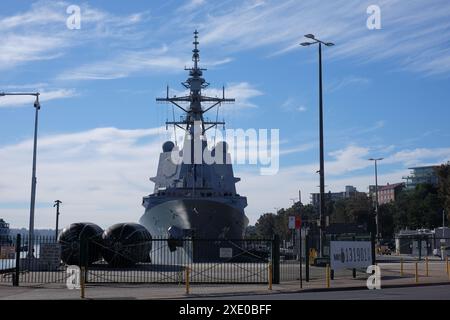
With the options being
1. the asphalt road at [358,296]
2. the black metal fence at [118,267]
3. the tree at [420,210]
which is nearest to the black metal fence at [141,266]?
the black metal fence at [118,267]

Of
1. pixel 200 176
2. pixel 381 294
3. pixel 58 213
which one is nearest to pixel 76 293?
pixel 381 294

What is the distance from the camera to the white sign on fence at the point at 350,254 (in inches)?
1077

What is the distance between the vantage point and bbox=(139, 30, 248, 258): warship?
46.7 meters

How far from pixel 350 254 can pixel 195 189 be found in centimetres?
2438

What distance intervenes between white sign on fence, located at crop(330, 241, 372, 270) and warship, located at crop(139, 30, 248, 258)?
12.8 metres

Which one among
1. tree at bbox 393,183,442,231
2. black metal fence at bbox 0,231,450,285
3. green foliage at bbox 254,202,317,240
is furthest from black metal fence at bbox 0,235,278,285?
green foliage at bbox 254,202,317,240

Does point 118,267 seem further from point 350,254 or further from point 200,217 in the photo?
point 200,217

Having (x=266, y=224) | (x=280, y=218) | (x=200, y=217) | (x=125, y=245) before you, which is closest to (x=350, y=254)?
(x=125, y=245)

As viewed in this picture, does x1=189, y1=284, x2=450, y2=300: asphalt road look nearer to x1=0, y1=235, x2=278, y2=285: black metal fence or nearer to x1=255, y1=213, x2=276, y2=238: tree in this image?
x1=0, y1=235, x2=278, y2=285: black metal fence

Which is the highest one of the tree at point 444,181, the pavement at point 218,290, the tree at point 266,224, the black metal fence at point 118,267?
the tree at point 444,181

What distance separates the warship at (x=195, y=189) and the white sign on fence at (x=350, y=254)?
1281 centimetres

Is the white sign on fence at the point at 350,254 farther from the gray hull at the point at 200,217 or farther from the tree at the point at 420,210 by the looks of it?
the tree at the point at 420,210

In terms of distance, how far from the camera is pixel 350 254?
28359 millimetres

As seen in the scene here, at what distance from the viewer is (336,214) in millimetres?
119562
